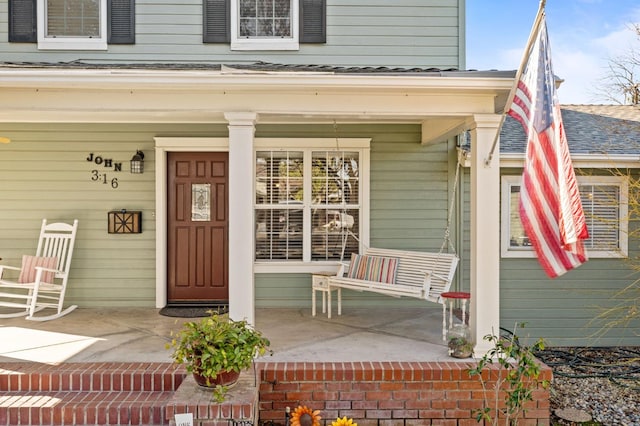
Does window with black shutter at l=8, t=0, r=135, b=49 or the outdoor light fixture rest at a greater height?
window with black shutter at l=8, t=0, r=135, b=49

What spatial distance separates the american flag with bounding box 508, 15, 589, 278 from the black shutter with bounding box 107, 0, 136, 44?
4.87 metres

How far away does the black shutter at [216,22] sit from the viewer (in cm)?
638

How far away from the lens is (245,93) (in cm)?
444

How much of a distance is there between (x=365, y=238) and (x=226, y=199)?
6.02ft

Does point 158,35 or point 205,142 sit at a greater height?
point 158,35

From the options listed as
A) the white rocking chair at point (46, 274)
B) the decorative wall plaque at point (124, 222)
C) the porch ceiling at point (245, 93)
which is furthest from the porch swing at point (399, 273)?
the white rocking chair at point (46, 274)

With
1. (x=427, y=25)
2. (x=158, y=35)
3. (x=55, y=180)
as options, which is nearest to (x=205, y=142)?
(x=158, y=35)

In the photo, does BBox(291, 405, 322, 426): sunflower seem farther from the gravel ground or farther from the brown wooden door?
the brown wooden door

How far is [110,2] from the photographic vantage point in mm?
6336

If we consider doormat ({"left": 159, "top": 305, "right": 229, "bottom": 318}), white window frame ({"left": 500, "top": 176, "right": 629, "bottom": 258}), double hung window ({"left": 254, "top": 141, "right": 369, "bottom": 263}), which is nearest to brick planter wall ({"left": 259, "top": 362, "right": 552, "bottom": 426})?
doormat ({"left": 159, "top": 305, "right": 229, "bottom": 318})

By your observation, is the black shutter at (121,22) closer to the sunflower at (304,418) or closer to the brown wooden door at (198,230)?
the brown wooden door at (198,230)

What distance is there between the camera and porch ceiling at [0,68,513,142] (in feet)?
13.8

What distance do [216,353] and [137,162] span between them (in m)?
3.66

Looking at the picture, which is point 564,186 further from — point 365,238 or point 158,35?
point 158,35
